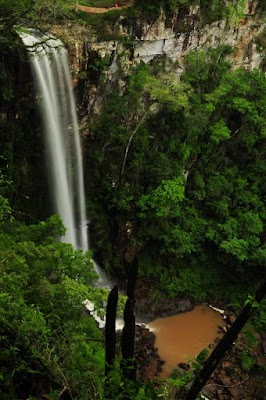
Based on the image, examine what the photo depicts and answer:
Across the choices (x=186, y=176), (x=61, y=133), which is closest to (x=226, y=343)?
(x=61, y=133)

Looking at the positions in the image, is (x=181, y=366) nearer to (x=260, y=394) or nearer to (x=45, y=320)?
(x=260, y=394)

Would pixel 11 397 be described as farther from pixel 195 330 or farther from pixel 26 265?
pixel 195 330

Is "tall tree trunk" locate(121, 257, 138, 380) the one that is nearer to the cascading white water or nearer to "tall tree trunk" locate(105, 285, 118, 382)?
"tall tree trunk" locate(105, 285, 118, 382)

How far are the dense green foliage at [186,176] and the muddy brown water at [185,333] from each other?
90 cm

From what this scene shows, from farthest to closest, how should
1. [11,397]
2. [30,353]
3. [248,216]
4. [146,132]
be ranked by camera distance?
[248,216] → [146,132] → [30,353] → [11,397]

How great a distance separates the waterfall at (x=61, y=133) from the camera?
11344 millimetres

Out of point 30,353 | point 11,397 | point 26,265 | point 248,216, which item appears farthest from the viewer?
point 248,216

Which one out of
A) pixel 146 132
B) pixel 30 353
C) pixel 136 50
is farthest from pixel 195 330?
pixel 30 353

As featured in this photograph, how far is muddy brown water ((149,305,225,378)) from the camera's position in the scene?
41.3 feet

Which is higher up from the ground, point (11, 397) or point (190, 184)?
point (11, 397)

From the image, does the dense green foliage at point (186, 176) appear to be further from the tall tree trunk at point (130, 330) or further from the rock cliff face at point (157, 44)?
the tall tree trunk at point (130, 330)

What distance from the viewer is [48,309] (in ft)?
22.1

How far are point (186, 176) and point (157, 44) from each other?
470cm

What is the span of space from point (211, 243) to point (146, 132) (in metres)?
4.74
